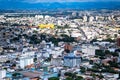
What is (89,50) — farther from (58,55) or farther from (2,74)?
(2,74)

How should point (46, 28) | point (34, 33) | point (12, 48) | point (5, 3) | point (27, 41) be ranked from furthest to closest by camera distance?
1. point (5, 3)
2. point (46, 28)
3. point (34, 33)
4. point (27, 41)
5. point (12, 48)

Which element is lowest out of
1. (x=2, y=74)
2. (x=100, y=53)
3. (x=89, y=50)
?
(x=2, y=74)

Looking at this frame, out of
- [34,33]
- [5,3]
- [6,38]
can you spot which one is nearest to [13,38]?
[6,38]

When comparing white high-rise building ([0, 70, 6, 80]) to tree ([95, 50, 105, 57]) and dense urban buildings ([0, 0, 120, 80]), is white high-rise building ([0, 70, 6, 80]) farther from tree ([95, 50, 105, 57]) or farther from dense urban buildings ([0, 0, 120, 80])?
tree ([95, 50, 105, 57])

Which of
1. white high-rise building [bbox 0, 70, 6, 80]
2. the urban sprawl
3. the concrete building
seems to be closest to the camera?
white high-rise building [bbox 0, 70, 6, 80]

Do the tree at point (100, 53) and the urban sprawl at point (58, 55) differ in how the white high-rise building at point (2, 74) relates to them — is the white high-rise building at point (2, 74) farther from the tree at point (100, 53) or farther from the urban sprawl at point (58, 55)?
the tree at point (100, 53)

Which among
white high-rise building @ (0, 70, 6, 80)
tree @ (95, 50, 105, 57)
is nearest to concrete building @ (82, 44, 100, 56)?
tree @ (95, 50, 105, 57)

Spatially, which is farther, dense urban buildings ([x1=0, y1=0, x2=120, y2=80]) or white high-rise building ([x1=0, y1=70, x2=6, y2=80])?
dense urban buildings ([x1=0, y1=0, x2=120, y2=80])

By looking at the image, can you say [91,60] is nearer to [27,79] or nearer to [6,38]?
[27,79]

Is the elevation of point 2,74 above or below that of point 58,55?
below

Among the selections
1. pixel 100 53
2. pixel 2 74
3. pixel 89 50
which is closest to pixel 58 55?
pixel 89 50

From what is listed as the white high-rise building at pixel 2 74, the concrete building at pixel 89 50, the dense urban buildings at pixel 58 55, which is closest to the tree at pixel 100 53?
the dense urban buildings at pixel 58 55
